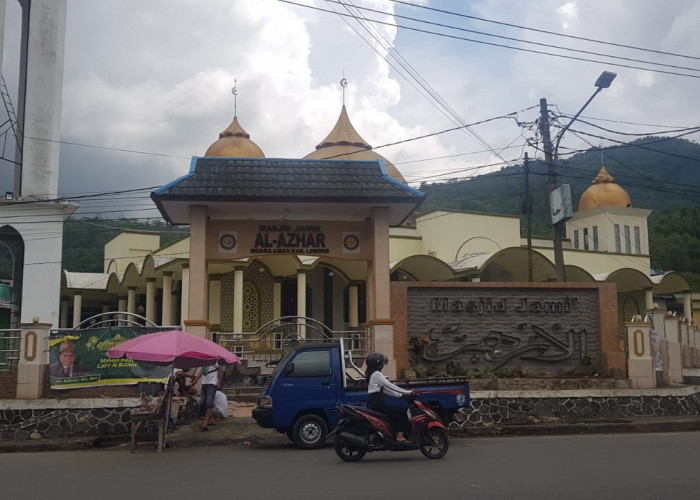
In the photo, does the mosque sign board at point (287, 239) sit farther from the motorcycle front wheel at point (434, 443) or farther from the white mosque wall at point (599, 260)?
the white mosque wall at point (599, 260)

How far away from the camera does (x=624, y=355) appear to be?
1570cm

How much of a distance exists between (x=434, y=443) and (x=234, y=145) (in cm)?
3308

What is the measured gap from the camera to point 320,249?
16.1m

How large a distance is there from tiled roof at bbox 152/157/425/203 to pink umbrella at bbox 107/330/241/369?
4217 millimetres

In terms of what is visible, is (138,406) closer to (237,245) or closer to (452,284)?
(237,245)

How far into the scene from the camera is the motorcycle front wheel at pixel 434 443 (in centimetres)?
946

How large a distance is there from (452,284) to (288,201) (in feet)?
13.4

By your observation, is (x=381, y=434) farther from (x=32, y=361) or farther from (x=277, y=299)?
(x=277, y=299)

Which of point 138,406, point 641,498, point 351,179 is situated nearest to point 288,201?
point 351,179

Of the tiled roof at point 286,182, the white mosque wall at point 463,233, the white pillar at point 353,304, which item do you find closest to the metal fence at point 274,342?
the tiled roof at point 286,182

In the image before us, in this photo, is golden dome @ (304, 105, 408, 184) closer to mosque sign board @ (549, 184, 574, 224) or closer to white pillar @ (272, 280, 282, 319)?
white pillar @ (272, 280, 282, 319)

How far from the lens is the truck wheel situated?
11.0 m

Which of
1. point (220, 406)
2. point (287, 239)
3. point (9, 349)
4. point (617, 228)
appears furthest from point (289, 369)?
point (617, 228)

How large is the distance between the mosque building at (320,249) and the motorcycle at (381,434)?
552 centimetres
